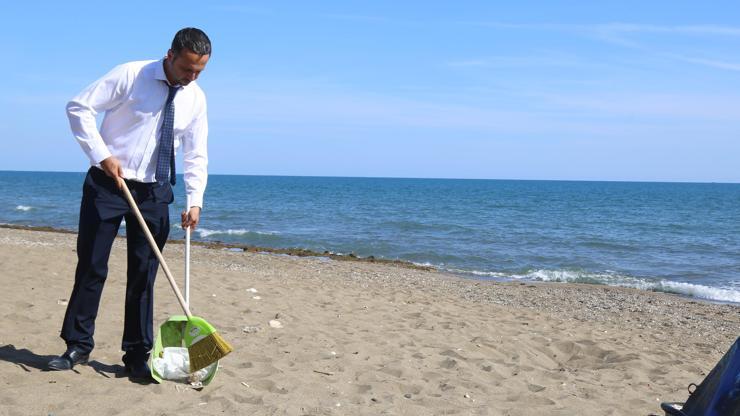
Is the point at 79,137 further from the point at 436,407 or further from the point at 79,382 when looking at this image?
the point at 436,407

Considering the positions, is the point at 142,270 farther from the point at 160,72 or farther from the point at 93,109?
the point at 160,72

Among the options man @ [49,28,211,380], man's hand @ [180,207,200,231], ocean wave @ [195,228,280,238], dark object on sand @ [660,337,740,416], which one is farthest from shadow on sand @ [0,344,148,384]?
ocean wave @ [195,228,280,238]

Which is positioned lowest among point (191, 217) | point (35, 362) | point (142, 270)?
point (35, 362)

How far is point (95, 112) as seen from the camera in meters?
3.64

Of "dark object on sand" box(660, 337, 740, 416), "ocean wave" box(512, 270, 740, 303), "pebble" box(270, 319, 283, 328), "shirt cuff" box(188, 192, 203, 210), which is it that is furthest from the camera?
"ocean wave" box(512, 270, 740, 303)

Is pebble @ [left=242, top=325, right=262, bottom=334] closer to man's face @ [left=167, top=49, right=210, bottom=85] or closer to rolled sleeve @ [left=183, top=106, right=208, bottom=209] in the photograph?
rolled sleeve @ [left=183, top=106, right=208, bottom=209]

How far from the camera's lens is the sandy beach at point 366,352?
3871mm

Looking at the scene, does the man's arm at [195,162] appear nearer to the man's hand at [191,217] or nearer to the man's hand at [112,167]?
the man's hand at [191,217]

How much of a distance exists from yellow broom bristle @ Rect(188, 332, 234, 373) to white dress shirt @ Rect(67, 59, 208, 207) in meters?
0.76

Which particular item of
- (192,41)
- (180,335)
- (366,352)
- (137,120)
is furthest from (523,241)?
(192,41)

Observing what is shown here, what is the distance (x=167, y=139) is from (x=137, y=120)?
0.18 metres

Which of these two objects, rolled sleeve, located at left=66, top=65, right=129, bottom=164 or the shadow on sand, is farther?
the shadow on sand

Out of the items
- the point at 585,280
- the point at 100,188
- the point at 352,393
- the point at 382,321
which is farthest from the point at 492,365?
the point at 585,280

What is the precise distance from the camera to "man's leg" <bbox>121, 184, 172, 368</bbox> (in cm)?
391
